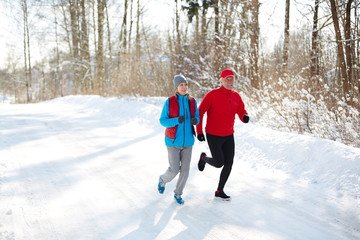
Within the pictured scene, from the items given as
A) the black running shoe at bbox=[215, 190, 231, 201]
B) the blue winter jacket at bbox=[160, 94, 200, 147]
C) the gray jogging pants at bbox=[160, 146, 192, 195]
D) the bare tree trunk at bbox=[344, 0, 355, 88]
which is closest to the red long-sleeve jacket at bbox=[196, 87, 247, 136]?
the blue winter jacket at bbox=[160, 94, 200, 147]

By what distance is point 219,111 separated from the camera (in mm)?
3930

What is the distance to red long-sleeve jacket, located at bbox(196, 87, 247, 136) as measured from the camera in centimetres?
392

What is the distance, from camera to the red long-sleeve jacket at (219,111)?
392cm

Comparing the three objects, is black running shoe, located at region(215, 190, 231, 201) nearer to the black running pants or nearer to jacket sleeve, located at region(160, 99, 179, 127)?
the black running pants

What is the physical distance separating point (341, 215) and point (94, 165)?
159 inches

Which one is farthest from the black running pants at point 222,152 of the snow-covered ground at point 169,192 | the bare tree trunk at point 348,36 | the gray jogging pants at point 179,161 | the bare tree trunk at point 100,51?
the bare tree trunk at point 100,51

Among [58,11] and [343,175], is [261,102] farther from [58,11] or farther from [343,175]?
[58,11]

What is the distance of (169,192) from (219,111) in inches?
56.5

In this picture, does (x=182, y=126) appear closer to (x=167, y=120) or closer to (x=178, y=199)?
(x=167, y=120)

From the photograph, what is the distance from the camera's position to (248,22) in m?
9.81

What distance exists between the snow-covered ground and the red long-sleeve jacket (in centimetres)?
100

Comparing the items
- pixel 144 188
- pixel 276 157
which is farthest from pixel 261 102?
pixel 144 188

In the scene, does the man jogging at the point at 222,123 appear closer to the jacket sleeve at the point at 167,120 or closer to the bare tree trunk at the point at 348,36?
the jacket sleeve at the point at 167,120

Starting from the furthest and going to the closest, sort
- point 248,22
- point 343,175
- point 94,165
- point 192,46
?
point 192,46 → point 248,22 → point 94,165 → point 343,175
